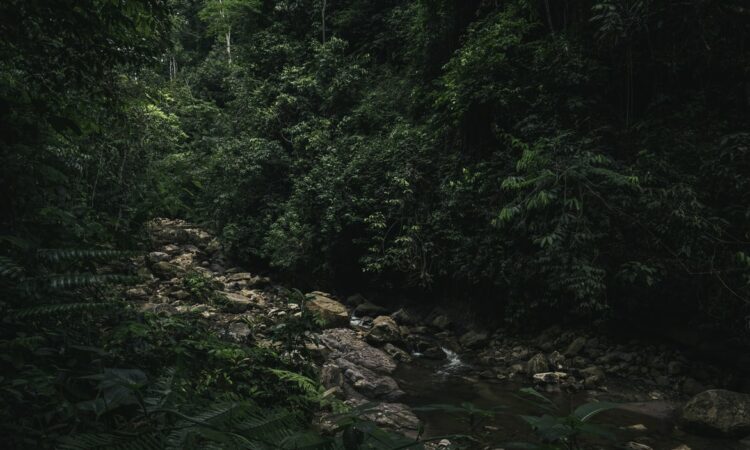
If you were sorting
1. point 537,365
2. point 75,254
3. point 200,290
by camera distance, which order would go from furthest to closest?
point 200,290 < point 537,365 < point 75,254

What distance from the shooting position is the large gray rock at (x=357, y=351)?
7270 millimetres

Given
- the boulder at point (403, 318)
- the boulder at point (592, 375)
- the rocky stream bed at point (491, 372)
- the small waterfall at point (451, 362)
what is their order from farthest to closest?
the boulder at point (403, 318)
the small waterfall at point (451, 362)
the boulder at point (592, 375)
the rocky stream bed at point (491, 372)

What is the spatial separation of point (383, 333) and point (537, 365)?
291 centimetres

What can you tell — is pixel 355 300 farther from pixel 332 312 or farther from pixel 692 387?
pixel 692 387

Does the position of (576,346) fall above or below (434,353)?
above

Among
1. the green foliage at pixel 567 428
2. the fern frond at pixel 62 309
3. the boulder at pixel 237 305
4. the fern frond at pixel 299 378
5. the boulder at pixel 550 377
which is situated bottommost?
the boulder at pixel 550 377

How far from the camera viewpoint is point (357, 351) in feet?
24.9

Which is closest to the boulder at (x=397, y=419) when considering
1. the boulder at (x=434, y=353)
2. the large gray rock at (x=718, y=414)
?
the boulder at (x=434, y=353)

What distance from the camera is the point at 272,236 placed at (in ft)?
43.1

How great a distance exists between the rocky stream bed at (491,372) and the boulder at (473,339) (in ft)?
0.06

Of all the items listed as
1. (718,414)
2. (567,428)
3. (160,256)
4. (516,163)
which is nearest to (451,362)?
(516,163)

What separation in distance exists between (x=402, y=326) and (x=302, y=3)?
1395 cm

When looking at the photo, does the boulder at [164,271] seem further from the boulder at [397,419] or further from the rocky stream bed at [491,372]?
the boulder at [397,419]

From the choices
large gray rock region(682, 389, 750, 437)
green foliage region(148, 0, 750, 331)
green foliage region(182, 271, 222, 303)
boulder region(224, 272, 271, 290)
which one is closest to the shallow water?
large gray rock region(682, 389, 750, 437)
